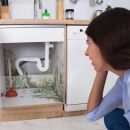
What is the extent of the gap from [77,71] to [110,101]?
85cm

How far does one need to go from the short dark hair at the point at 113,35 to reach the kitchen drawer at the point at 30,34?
103 cm

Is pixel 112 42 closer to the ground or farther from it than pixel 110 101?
farther from it

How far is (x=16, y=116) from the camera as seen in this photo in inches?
70.4

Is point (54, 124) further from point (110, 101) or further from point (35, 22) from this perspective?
point (110, 101)

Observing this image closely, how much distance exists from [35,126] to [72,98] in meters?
0.35

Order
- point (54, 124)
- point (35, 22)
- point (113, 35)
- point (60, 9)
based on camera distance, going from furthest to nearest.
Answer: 1. point (60, 9)
2. point (54, 124)
3. point (35, 22)
4. point (113, 35)

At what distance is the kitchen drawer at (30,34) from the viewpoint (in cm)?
162

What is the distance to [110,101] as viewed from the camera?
3.12 ft

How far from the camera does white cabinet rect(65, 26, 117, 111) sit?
1.72 metres

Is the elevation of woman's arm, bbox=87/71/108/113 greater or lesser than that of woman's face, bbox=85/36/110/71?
lesser

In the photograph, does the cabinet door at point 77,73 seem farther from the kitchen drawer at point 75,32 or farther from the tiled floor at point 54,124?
the tiled floor at point 54,124

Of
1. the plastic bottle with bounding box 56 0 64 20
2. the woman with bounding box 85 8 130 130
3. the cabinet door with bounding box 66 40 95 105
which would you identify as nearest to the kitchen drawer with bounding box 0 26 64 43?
the cabinet door with bounding box 66 40 95 105

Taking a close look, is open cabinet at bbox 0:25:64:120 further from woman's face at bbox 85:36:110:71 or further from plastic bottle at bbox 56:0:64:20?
woman's face at bbox 85:36:110:71

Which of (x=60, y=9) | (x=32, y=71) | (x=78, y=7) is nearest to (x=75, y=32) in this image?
(x=60, y=9)
